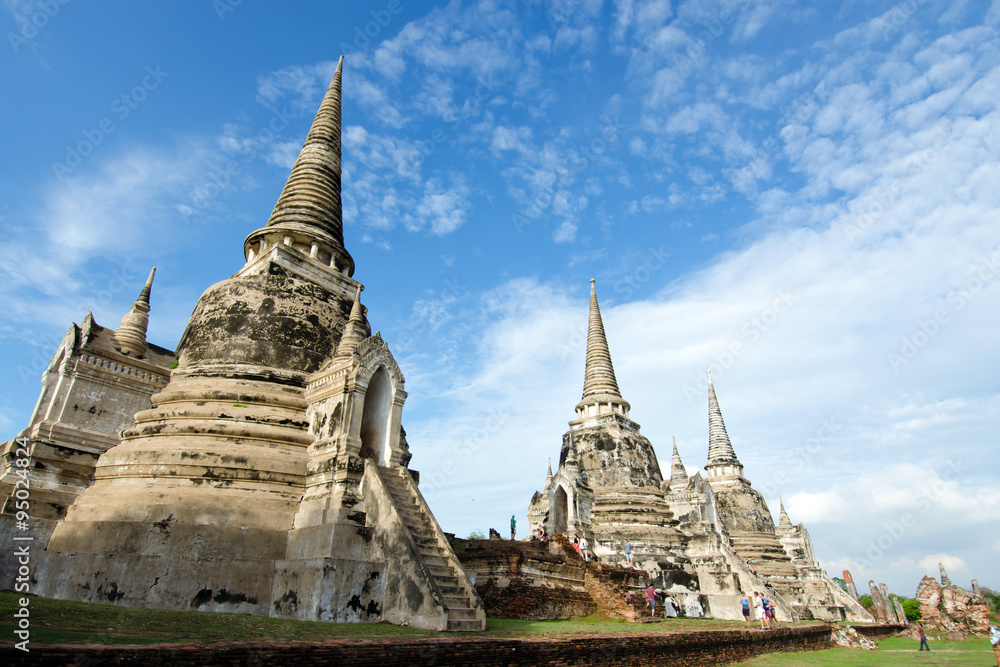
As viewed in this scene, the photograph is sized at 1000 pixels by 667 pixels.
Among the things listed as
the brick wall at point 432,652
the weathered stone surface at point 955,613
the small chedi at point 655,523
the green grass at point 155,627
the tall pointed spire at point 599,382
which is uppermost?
the tall pointed spire at point 599,382

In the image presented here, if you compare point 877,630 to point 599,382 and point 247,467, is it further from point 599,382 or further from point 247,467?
point 247,467

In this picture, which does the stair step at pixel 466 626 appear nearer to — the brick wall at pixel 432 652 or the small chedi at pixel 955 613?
the brick wall at pixel 432 652

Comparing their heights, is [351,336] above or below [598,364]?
below

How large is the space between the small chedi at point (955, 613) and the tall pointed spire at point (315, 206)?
2697cm

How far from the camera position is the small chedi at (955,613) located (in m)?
24.2

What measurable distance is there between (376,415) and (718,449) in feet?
106

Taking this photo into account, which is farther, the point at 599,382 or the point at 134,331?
the point at 599,382

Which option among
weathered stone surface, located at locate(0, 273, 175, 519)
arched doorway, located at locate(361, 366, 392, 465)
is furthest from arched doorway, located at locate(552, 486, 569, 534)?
weathered stone surface, located at locate(0, 273, 175, 519)

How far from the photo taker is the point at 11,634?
616cm

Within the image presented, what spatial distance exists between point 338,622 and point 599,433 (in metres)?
18.8

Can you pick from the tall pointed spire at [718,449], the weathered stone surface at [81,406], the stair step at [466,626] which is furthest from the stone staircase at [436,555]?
the tall pointed spire at [718,449]

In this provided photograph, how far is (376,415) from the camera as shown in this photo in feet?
44.9

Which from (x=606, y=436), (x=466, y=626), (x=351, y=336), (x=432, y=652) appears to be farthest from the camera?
(x=606, y=436)

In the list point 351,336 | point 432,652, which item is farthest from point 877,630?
point 432,652
